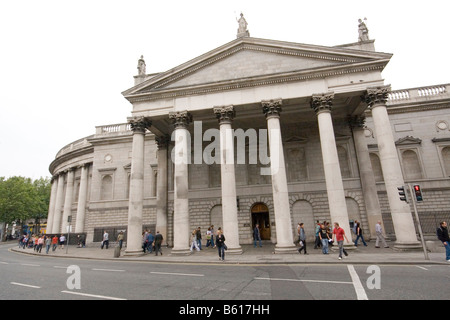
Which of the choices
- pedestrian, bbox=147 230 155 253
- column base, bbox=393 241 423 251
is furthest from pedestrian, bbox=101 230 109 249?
column base, bbox=393 241 423 251

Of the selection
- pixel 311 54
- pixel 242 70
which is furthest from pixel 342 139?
A: pixel 242 70

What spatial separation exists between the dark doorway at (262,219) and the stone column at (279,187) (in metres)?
6.71

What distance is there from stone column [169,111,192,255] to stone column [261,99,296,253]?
614 centimetres

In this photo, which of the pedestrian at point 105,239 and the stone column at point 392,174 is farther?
the pedestrian at point 105,239

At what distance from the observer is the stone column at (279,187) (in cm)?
1570

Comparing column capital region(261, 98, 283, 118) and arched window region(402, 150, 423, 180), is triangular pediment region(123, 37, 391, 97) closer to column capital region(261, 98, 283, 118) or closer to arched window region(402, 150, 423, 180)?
column capital region(261, 98, 283, 118)

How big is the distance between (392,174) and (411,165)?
10628 millimetres

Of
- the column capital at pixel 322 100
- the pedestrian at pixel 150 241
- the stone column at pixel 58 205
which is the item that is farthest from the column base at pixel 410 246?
the stone column at pixel 58 205

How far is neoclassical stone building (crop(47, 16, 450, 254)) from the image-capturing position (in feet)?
55.2

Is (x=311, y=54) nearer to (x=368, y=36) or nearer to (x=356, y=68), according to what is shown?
(x=356, y=68)

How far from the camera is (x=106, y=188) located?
30.7m

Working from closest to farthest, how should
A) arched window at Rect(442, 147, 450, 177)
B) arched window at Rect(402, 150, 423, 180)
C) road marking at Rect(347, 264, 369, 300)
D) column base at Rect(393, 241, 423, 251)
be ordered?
1. road marking at Rect(347, 264, 369, 300)
2. column base at Rect(393, 241, 423, 251)
3. arched window at Rect(442, 147, 450, 177)
4. arched window at Rect(402, 150, 423, 180)

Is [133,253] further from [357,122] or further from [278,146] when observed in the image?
[357,122]

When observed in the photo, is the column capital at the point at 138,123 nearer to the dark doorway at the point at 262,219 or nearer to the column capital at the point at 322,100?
the dark doorway at the point at 262,219
